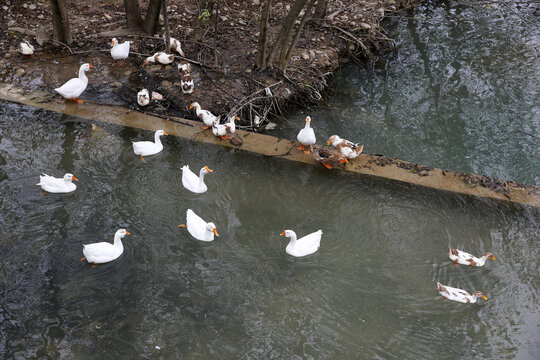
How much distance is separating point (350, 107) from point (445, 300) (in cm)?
544

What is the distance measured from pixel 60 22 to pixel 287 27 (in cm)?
487

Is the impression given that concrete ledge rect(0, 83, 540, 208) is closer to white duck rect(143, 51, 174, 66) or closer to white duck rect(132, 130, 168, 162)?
white duck rect(132, 130, 168, 162)

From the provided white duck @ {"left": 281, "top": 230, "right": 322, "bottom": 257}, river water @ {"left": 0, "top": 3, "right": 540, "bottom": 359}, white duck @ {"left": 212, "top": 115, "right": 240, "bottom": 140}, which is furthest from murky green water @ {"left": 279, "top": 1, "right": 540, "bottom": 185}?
white duck @ {"left": 281, "top": 230, "right": 322, "bottom": 257}

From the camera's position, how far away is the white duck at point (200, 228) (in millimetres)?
5938

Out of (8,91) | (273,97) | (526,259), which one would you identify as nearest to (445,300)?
(526,259)

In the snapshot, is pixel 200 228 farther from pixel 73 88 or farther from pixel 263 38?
pixel 263 38

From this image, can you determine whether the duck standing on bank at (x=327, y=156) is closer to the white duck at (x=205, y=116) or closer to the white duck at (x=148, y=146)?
the white duck at (x=205, y=116)

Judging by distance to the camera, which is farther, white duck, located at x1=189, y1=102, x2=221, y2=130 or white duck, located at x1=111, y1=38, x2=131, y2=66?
white duck, located at x1=111, y1=38, x2=131, y2=66

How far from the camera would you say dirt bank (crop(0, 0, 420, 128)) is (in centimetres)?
874

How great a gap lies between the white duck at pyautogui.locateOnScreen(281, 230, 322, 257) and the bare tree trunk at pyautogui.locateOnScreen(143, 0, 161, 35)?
22.1ft

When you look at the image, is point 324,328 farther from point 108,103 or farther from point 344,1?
point 344,1

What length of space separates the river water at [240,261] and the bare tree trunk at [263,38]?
2760 mm

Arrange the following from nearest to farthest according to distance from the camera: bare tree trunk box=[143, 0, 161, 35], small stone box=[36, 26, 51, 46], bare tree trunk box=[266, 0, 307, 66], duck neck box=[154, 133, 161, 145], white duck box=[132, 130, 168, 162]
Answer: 1. white duck box=[132, 130, 168, 162]
2. duck neck box=[154, 133, 161, 145]
3. bare tree trunk box=[266, 0, 307, 66]
4. small stone box=[36, 26, 51, 46]
5. bare tree trunk box=[143, 0, 161, 35]

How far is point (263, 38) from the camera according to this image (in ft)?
29.2
